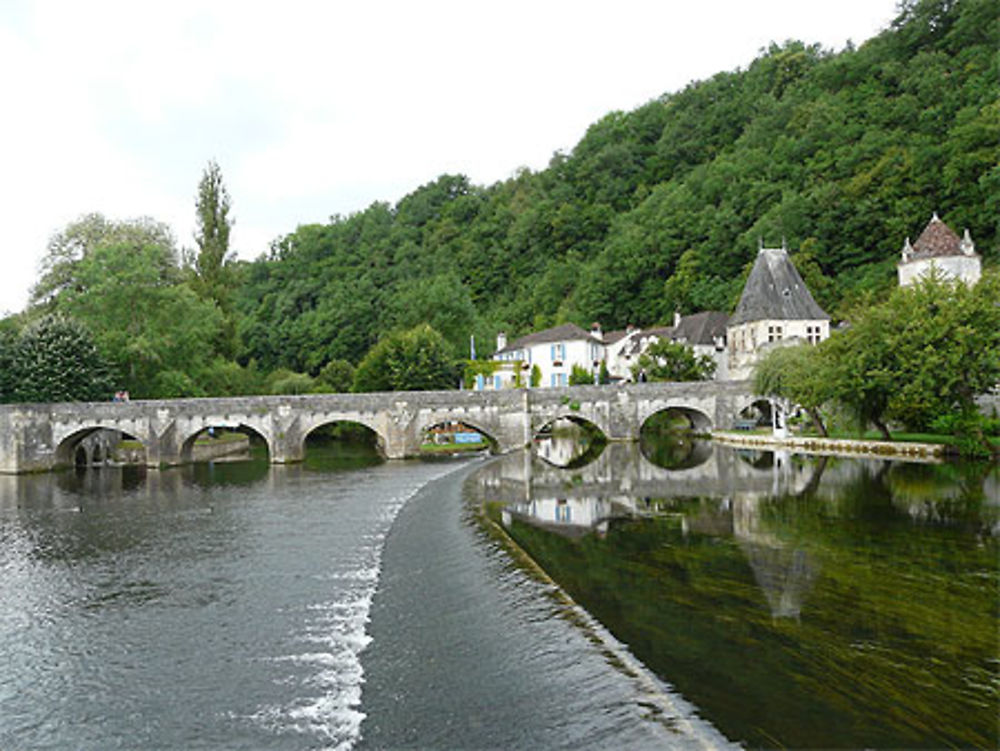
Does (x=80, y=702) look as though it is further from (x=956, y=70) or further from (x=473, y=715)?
(x=956, y=70)

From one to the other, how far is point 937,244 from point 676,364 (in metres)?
18.2

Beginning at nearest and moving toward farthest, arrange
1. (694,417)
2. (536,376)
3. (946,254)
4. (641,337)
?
(946,254)
(694,417)
(536,376)
(641,337)

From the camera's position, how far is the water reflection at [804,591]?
8.07m

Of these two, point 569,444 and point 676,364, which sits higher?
point 676,364

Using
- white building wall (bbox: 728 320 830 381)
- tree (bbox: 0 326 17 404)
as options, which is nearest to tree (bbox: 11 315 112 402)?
tree (bbox: 0 326 17 404)

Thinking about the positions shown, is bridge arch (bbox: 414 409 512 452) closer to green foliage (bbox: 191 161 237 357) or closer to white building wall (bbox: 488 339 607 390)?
white building wall (bbox: 488 339 607 390)

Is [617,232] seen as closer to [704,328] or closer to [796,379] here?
[704,328]

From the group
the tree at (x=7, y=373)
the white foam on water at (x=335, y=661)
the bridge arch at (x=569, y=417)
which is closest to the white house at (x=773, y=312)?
the bridge arch at (x=569, y=417)

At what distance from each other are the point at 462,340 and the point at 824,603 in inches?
2446

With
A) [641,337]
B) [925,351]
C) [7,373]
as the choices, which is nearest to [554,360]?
[641,337]

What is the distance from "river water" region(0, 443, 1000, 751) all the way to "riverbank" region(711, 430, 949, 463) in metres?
7.24

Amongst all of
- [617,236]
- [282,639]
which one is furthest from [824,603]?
[617,236]

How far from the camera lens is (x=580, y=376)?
6406 cm

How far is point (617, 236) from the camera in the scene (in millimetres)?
86812
